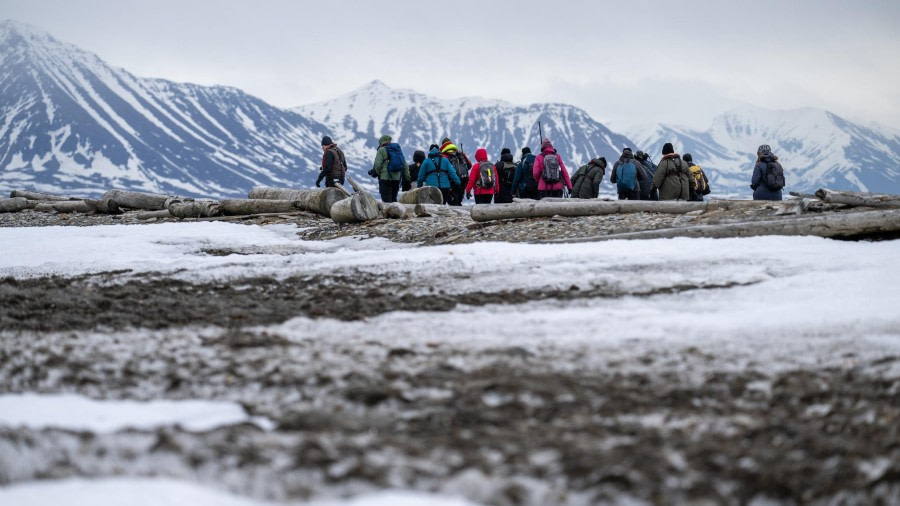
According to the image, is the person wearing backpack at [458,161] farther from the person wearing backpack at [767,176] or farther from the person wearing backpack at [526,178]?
the person wearing backpack at [767,176]

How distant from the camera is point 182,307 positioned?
5.38 metres

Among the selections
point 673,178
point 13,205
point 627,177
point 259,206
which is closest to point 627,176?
point 627,177

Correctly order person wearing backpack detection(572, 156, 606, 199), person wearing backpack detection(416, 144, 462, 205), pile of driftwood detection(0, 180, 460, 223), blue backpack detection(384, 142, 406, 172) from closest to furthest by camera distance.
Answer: pile of driftwood detection(0, 180, 460, 223) → person wearing backpack detection(572, 156, 606, 199) → person wearing backpack detection(416, 144, 462, 205) → blue backpack detection(384, 142, 406, 172)

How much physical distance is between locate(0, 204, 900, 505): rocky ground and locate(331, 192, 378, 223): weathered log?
351 inches

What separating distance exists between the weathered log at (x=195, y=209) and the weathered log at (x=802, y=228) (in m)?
11.3

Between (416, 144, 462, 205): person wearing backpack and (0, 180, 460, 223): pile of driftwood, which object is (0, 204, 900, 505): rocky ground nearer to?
(0, 180, 460, 223): pile of driftwood

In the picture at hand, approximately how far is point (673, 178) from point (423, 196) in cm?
542

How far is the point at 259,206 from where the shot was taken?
17266 millimetres

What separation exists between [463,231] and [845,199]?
520 cm

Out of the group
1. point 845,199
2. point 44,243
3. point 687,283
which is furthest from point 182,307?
point 845,199

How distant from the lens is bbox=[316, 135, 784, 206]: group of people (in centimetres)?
1636

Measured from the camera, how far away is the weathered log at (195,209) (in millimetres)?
17391

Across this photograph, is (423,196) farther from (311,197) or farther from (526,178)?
(526,178)

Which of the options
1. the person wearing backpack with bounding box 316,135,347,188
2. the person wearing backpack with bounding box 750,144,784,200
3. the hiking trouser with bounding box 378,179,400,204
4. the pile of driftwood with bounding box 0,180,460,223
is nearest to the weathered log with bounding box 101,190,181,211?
the pile of driftwood with bounding box 0,180,460,223
